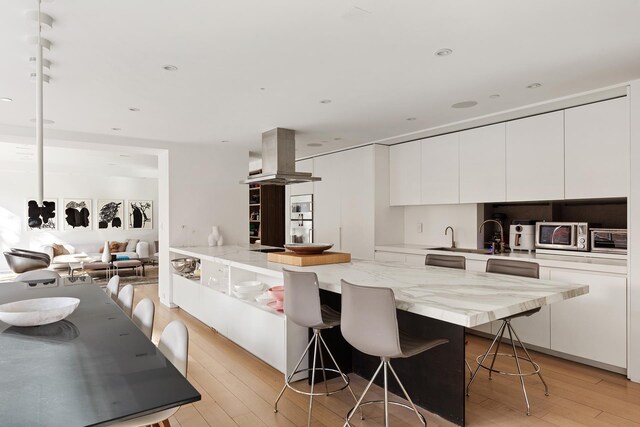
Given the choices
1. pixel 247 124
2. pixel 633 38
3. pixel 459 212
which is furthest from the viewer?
pixel 459 212

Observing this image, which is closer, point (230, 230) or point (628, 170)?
point (628, 170)

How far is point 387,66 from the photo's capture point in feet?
9.55

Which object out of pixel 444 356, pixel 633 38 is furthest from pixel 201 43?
pixel 633 38

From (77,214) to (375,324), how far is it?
10555 mm

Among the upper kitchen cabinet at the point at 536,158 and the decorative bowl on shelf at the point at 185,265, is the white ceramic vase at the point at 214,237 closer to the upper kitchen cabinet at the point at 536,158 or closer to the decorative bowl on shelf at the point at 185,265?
the decorative bowl on shelf at the point at 185,265

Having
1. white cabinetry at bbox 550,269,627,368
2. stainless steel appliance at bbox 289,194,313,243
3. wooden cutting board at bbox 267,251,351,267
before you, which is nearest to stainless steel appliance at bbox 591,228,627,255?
white cabinetry at bbox 550,269,627,368

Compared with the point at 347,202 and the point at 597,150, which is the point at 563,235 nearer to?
the point at 597,150

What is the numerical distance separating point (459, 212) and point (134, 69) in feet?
13.4

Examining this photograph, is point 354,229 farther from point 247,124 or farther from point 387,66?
point 387,66

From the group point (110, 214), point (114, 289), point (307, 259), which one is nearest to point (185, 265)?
point (114, 289)

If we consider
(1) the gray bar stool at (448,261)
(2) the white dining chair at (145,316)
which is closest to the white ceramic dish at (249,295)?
(2) the white dining chair at (145,316)

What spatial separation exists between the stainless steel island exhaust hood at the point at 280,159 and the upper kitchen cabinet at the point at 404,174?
1338 millimetres

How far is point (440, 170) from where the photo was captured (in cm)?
496

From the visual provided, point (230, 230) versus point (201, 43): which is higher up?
point (201, 43)
